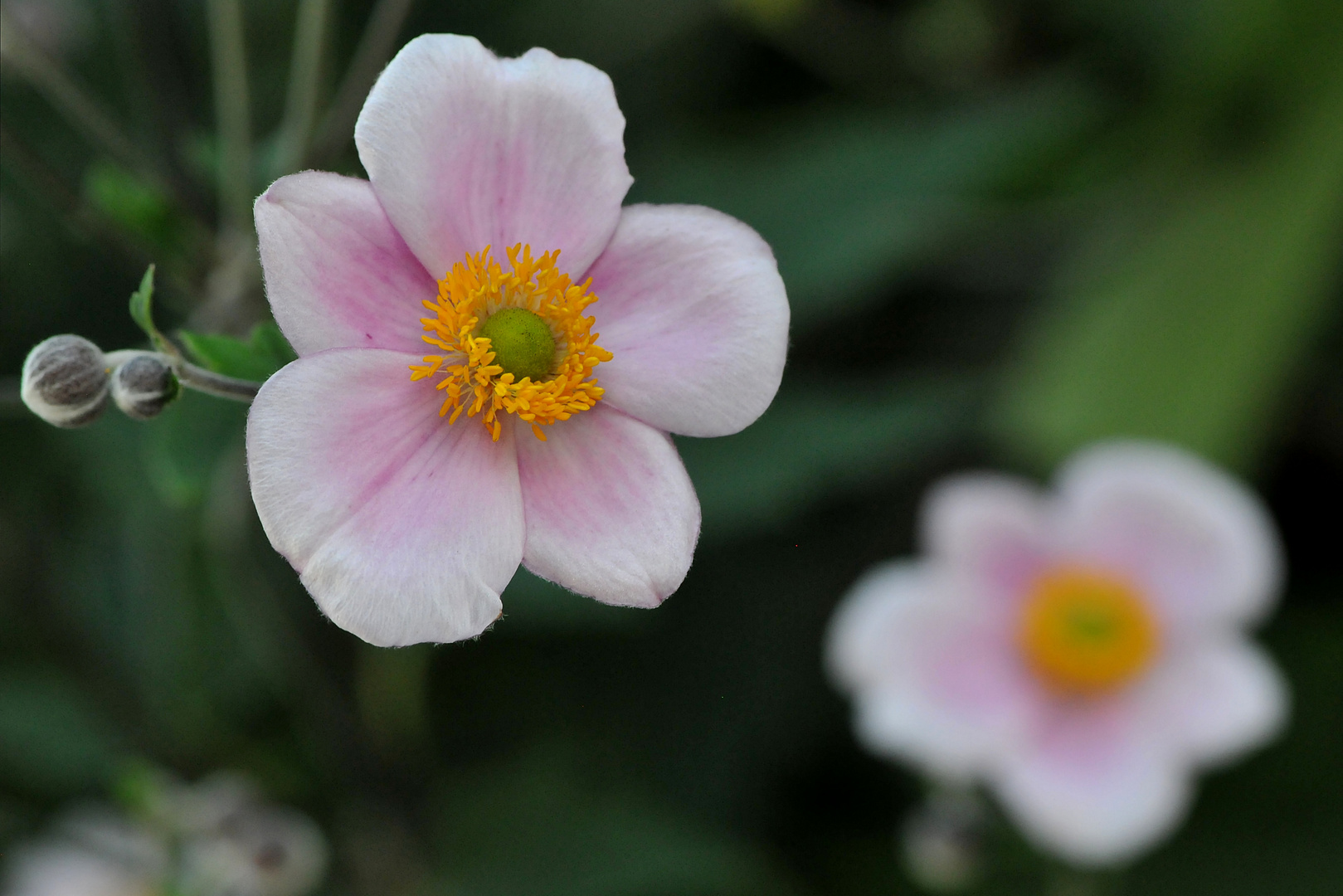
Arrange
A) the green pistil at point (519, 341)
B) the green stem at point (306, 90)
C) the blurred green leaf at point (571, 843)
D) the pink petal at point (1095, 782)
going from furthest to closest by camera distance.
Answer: the blurred green leaf at point (571, 843) < the pink petal at point (1095, 782) < the green stem at point (306, 90) < the green pistil at point (519, 341)

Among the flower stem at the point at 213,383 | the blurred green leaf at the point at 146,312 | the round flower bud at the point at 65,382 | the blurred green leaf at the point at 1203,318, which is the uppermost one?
the blurred green leaf at the point at 146,312

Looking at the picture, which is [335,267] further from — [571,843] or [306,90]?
[571,843]

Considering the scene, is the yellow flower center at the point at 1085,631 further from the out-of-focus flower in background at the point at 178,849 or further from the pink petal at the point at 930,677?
the out-of-focus flower in background at the point at 178,849

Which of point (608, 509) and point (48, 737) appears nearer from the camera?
point (608, 509)

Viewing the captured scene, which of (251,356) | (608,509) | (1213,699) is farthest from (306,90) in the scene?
(1213,699)

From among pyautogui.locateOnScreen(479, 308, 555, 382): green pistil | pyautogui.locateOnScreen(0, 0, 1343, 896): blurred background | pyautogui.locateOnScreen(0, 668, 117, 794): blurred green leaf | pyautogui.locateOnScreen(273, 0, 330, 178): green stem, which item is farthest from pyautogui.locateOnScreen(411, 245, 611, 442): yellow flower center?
pyautogui.locateOnScreen(0, 668, 117, 794): blurred green leaf

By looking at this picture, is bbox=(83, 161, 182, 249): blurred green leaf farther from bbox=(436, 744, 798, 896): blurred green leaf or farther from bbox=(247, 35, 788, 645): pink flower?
bbox=(436, 744, 798, 896): blurred green leaf

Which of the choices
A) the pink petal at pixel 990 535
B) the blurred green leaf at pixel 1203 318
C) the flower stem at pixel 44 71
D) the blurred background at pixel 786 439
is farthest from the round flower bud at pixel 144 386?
the blurred green leaf at pixel 1203 318
